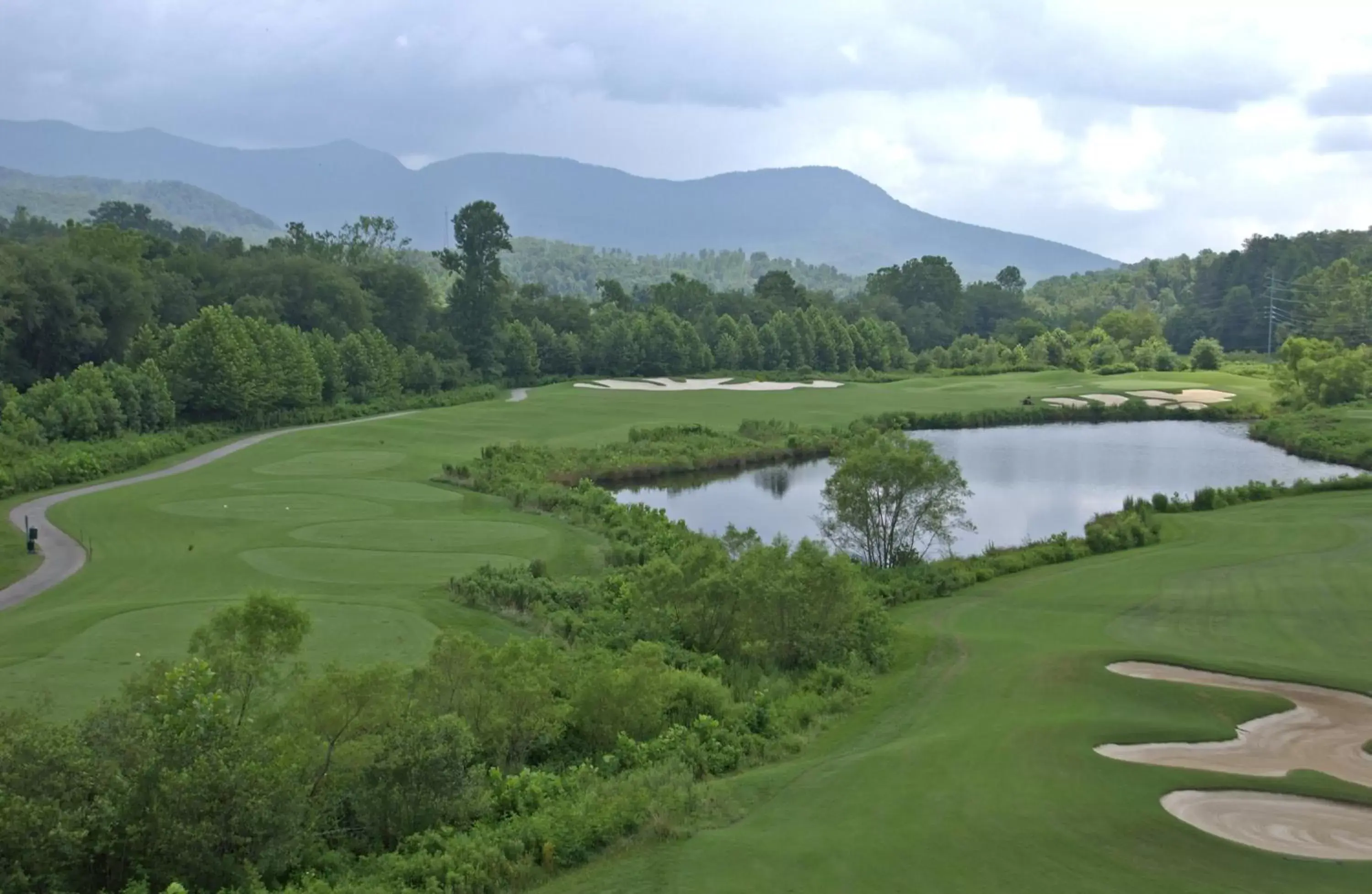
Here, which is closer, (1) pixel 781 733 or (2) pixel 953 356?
(1) pixel 781 733

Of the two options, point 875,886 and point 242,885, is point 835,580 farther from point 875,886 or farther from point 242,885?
point 242,885

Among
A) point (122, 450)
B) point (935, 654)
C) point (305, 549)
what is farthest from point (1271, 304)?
point (305, 549)

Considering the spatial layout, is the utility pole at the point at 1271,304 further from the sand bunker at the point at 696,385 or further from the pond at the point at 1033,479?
the pond at the point at 1033,479

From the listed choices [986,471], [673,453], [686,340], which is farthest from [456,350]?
[986,471]

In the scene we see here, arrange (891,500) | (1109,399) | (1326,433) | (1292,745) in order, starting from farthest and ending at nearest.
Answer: (1109,399) → (1326,433) → (891,500) → (1292,745)

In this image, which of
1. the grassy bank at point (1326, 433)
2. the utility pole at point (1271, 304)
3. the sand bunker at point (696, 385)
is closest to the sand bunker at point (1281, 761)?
the grassy bank at point (1326, 433)

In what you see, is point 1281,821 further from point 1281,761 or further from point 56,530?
point 56,530
